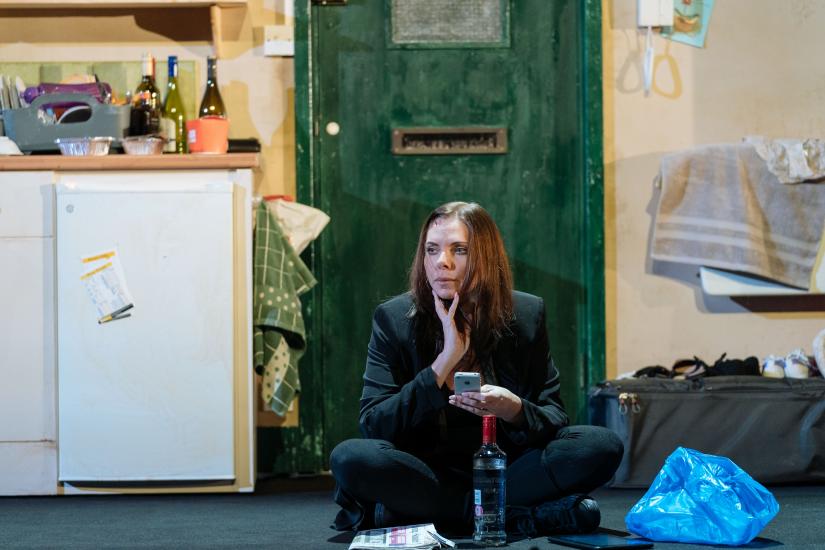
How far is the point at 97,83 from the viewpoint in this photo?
393 cm

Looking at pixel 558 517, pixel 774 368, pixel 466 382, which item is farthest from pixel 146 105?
pixel 774 368

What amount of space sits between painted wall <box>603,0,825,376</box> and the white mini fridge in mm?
1474

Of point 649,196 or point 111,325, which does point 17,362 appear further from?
point 649,196

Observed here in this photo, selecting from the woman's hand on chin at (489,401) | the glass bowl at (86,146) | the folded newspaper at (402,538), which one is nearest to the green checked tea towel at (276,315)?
the glass bowl at (86,146)

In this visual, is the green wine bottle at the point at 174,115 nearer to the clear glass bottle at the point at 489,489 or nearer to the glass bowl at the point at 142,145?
the glass bowl at the point at 142,145

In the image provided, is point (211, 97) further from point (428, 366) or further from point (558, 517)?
point (558, 517)

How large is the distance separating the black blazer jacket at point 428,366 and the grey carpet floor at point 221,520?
0.24 m

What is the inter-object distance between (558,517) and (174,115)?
2213mm

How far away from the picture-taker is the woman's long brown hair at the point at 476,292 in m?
2.56

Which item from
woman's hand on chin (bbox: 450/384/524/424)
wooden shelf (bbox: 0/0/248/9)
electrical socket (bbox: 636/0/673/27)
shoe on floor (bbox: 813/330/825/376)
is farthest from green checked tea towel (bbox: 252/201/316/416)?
shoe on floor (bbox: 813/330/825/376)

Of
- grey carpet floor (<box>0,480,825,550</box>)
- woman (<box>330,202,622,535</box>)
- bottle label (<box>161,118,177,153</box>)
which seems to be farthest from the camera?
bottle label (<box>161,118,177,153</box>)

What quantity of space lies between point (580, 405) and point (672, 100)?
118 cm

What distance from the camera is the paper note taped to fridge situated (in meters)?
3.62

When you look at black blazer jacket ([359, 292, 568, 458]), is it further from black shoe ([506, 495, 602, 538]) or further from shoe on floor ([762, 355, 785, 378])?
shoe on floor ([762, 355, 785, 378])
